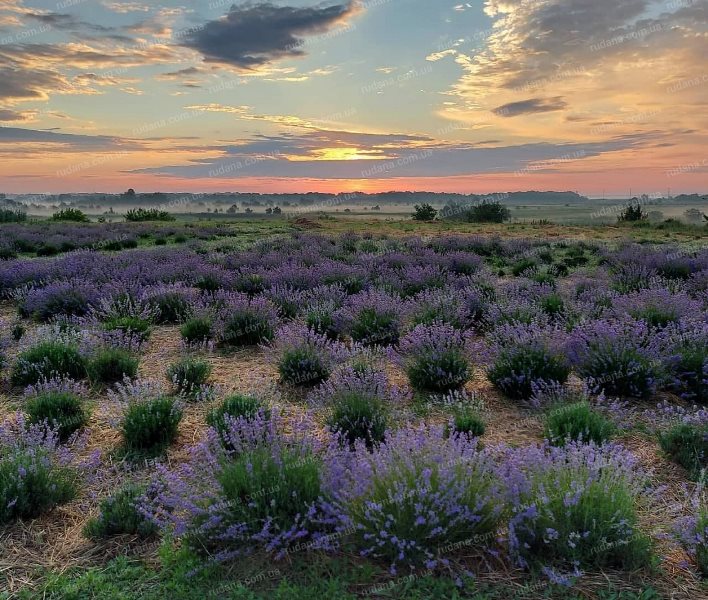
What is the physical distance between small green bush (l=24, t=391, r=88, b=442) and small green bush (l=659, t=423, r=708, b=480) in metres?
4.89

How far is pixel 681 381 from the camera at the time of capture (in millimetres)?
5367

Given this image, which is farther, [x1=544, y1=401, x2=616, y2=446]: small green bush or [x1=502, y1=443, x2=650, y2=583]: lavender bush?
[x1=544, y1=401, x2=616, y2=446]: small green bush

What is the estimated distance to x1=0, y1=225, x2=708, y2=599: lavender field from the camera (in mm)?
2805

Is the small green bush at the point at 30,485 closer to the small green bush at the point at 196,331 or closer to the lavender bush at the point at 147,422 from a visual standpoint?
the lavender bush at the point at 147,422

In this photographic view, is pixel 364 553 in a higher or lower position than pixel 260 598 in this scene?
higher

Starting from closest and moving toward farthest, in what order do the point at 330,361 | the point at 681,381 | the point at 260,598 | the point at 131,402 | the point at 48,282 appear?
the point at 260,598, the point at 131,402, the point at 681,381, the point at 330,361, the point at 48,282

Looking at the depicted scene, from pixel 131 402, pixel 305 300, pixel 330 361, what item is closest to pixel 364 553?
pixel 131 402

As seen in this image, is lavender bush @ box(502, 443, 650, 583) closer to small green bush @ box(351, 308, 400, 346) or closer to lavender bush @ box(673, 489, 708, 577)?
lavender bush @ box(673, 489, 708, 577)

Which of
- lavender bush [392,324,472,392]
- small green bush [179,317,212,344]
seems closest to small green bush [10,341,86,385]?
small green bush [179,317,212,344]

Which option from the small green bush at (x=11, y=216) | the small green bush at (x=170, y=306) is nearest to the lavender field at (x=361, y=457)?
the small green bush at (x=170, y=306)

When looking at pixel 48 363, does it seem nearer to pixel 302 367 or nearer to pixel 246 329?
pixel 246 329

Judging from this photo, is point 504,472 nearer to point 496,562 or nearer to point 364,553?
point 496,562

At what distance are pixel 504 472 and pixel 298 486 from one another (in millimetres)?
1188

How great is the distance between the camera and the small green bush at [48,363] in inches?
232
